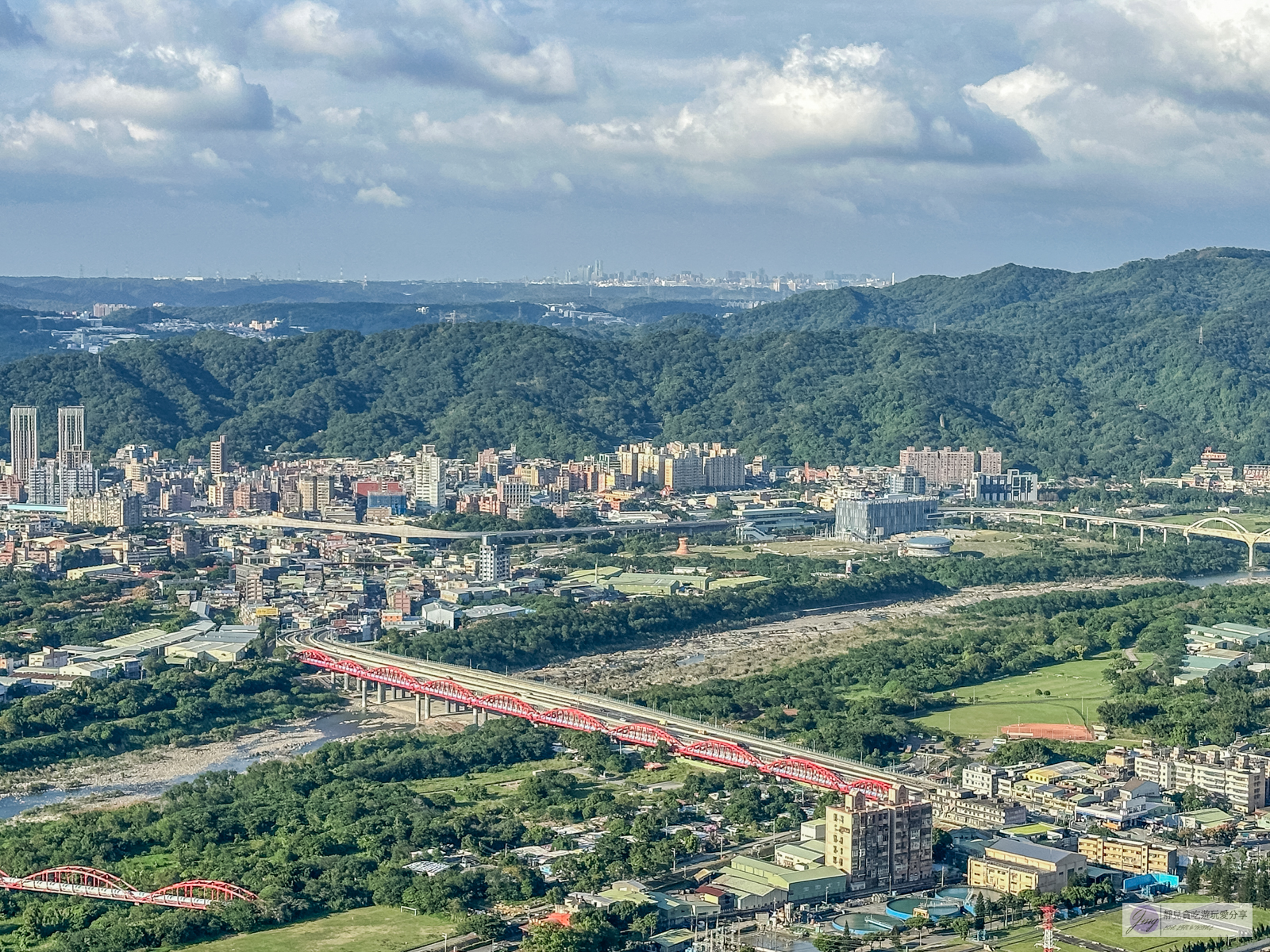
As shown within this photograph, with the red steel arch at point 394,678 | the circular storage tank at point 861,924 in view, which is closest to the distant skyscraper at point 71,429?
the red steel arch at point 394,678

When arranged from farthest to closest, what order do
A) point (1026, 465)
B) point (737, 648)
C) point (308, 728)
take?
1. point (1026, 465)
2. point (737, 648)
3. point (308, 728)

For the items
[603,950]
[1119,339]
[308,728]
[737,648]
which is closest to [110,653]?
[308,728]

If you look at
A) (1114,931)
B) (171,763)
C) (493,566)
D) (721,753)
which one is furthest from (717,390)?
(1114,931)

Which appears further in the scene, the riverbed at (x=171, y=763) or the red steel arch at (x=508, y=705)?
the red steel arch at (x=508, y=705)

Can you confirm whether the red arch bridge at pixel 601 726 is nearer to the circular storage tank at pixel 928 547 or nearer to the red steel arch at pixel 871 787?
the red steel arch at pixel 871 787

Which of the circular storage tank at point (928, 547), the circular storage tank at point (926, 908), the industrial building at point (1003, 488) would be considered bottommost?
the circular storage tank at point (926, 908)

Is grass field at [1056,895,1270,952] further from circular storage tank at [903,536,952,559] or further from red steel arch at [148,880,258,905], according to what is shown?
circular storage tank at [903,536,952,559]

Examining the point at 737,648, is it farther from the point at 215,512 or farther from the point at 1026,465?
the point at 1026,465
